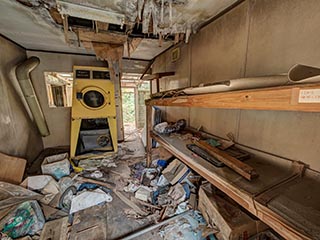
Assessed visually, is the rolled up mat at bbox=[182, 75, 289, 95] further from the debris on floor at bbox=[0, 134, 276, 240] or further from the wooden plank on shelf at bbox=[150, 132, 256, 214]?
the debris on floor at bbox=[0, 134, 276, 240]

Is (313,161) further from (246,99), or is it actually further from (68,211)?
(68,211)

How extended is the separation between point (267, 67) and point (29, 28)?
3.23 m

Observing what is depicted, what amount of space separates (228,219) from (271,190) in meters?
0.54

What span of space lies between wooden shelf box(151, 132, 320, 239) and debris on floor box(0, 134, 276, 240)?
45 centimetres

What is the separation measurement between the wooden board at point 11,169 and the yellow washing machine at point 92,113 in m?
0.82

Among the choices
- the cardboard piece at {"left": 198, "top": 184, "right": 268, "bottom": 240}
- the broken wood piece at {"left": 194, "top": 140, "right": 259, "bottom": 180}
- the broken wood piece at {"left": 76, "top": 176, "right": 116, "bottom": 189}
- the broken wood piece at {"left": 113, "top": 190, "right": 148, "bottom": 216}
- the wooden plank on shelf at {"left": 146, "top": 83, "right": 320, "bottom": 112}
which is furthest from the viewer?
the broken wood piece at {"left": 76, "top": 176, "right": 116, "bottom": 189}

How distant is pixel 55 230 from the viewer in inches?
61.1

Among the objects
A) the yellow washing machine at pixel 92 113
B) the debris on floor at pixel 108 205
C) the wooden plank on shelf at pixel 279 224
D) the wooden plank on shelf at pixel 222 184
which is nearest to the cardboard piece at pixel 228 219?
the debris on floor at pixel 108 205

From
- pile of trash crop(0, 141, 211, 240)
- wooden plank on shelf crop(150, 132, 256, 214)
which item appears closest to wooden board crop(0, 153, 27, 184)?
pile of trash crop(0, 141, 211, 240)

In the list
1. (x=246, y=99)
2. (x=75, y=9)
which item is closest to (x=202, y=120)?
(x=246, y=99)

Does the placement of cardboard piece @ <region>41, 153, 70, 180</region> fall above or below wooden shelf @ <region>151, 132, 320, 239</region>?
below

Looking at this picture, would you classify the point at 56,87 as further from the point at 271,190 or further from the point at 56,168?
the point at 271,190

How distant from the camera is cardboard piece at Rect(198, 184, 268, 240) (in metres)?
1.17

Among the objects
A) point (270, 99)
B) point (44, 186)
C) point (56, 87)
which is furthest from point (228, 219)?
point (56, 87)
